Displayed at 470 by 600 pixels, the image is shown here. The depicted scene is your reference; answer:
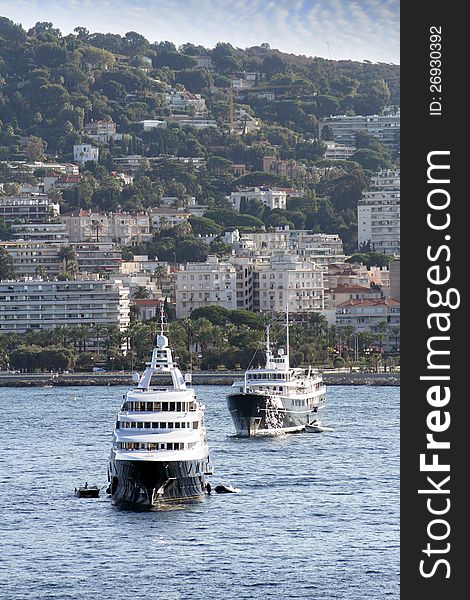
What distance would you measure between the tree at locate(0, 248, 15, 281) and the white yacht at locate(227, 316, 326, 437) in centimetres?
6121

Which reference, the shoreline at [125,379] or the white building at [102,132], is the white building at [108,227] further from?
the shoreline at [125,379]

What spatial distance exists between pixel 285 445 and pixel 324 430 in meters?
5.74

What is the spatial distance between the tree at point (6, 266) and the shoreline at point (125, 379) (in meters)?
27.7

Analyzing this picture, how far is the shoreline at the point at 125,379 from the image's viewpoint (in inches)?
3551

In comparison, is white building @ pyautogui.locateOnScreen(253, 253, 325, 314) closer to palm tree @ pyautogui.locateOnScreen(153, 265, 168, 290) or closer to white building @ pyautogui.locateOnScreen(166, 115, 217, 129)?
palm tree @ pyautogui.locateOnScreen(153, 265, 168, 290)

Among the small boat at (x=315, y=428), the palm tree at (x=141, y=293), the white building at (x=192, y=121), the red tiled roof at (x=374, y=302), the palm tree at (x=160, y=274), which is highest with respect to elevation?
the white building at (x=192, y=121)

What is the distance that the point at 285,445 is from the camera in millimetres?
54844

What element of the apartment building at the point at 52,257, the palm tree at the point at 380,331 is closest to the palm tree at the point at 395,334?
the palm tree at the point at 380,331

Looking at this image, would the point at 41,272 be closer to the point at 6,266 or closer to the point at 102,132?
the point at 6,266

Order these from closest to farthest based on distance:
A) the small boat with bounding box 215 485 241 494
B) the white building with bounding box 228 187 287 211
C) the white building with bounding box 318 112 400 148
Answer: the small boat with bounding box 215 485 241 494 → the white building with bounding box 228 187 287 211 → the white building with bounding box 318 112 400 148

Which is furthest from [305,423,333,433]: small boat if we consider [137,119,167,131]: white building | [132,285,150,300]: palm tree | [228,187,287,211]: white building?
[137,119,167,131]: white building

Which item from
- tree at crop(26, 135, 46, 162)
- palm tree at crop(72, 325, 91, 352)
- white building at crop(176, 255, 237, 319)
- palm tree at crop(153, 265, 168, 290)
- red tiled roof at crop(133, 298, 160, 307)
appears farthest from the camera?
tree at crop(26, 135, 46, 162)

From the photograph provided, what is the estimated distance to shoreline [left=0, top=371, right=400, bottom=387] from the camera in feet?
296

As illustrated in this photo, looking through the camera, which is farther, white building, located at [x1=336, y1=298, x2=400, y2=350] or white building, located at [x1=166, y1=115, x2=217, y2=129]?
white building, located at [x1=166, y1=115, x2=217, y2=129]
